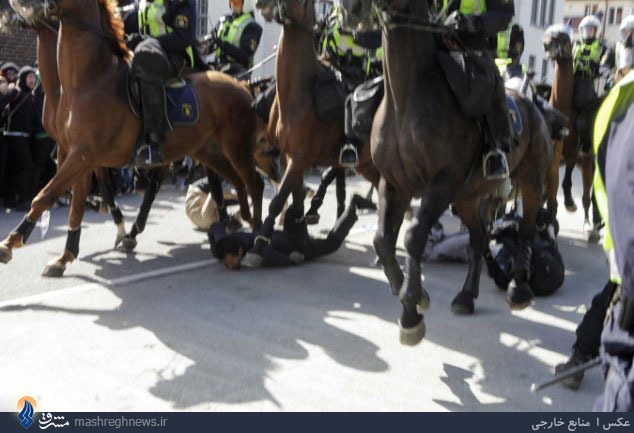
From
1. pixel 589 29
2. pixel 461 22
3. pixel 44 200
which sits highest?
pixel 461 22

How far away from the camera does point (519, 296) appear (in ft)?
19.9

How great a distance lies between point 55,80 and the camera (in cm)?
709

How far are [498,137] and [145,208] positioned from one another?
4.81m

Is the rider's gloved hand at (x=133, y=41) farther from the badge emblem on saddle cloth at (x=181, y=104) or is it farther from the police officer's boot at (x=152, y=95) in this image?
the badge emblem on saddle cloth at (x=181, y=104)

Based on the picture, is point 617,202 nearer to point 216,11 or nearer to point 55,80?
point 55,80

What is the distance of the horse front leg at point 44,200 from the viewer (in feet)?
20.1

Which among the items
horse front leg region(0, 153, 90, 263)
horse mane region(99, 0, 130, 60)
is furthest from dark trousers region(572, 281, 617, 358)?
horse mane region(99, 0, 130, 60)

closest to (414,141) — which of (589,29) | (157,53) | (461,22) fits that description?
(461,22)

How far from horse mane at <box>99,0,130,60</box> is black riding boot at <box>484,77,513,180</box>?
12.5 feet

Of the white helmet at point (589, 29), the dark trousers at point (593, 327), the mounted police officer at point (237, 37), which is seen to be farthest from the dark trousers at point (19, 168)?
the dark trousers at point (593, 327)

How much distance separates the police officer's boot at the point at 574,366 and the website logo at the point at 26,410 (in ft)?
9.47

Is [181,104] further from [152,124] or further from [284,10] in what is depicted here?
[284,10]

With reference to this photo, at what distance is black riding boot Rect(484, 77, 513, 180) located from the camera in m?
4.95
